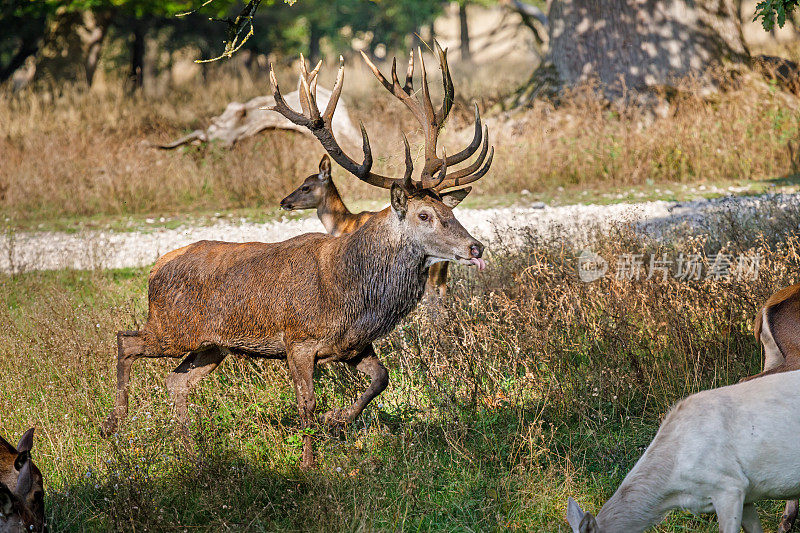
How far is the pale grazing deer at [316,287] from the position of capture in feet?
18.3

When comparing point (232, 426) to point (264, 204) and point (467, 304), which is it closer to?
Result: point (467, 304)

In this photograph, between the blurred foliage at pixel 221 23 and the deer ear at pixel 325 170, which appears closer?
the deer ear at pixel 325 170

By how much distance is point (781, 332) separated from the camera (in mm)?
5320

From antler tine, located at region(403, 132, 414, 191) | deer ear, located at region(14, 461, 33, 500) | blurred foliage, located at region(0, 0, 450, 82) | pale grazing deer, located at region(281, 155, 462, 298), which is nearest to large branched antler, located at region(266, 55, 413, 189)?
antler tine, located at region(403, 132, 414, 191)

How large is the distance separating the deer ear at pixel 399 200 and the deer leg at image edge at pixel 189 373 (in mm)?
1661

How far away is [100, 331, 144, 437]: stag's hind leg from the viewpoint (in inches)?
238

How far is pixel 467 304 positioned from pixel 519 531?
9.07ft

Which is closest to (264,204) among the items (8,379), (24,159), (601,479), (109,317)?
(24,159)

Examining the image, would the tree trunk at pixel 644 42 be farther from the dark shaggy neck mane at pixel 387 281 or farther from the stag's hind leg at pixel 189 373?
the stag's hind leg at pixel 189 373

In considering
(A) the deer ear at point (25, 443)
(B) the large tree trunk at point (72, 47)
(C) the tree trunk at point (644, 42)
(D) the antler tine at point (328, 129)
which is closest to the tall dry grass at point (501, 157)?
(C) the tree trunk at point (644, 42)

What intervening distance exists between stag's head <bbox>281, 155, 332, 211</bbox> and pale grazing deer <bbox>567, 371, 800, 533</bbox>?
6812mm

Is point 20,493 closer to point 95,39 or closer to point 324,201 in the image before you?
point 324,201

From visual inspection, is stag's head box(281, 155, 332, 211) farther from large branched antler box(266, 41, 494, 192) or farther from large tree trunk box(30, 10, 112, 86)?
large tree trunk box(30, 10, 112, 86)

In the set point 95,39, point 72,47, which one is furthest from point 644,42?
point 72,47
